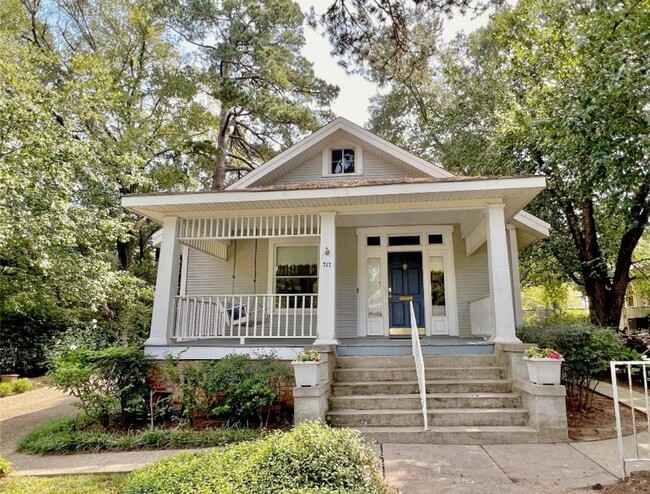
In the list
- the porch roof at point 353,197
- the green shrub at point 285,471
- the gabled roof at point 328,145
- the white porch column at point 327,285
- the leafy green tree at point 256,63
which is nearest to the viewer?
the green shrub at point 285,471

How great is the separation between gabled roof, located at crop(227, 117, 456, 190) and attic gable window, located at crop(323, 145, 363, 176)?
213 mm

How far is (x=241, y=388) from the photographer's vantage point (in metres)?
5.59

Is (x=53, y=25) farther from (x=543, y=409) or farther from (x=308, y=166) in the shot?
(x=543, y=409)

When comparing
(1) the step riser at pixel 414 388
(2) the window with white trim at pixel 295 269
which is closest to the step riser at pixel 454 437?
(1) the step riser at pixel 414 388

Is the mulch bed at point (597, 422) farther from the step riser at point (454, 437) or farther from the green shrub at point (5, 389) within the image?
the green shrub at point (5, 389)

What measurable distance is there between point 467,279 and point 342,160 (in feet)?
13.5

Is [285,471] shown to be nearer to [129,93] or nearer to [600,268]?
[600,268]

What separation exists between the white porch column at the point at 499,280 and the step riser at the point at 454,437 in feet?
4.89

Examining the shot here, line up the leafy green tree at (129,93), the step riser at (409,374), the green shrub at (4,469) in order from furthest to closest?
the leafy green tree at (129,93), the step riser at (409,374), the green shrub at (4,469)

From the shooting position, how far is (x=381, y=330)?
28.8 feet

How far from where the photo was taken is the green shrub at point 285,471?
9.73 feet

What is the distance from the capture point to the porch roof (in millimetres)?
6312

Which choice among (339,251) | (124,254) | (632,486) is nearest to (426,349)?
(632,486)

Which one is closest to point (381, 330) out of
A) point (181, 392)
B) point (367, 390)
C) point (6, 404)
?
point (367, 390)
